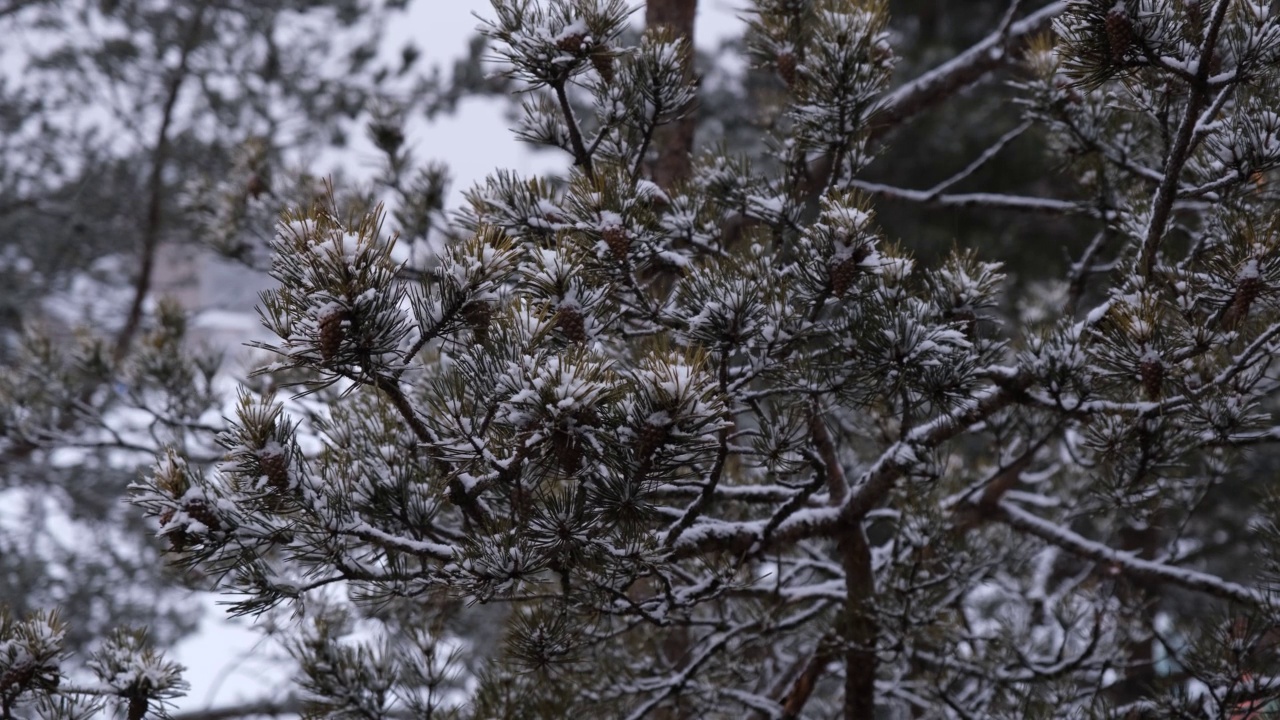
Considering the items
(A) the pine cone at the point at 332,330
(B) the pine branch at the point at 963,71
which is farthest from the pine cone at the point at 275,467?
(B) the pine branch at the point at 963,71

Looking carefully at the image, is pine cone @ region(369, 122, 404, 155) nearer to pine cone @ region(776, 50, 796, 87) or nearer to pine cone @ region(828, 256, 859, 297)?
pine cone @ region(776, 50, 796, 87)

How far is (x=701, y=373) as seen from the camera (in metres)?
1.06

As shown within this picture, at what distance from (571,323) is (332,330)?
1.02 ft

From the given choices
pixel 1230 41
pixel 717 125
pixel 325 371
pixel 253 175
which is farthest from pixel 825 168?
pixel 717 125

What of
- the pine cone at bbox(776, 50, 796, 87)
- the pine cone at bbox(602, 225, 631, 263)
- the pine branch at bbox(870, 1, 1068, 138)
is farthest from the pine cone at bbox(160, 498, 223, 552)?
the pine branch at bbox(870, 1, 1068, 138)

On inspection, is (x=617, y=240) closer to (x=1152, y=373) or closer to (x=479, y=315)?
(x=479, y=315)

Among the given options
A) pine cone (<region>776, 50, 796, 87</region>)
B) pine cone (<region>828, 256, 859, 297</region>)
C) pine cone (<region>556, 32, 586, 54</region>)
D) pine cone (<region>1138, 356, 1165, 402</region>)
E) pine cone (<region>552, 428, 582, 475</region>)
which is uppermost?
pine cone (<region>776, 50, 796, 87</region>)

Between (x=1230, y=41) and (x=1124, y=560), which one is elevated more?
(x=1230, y=41)

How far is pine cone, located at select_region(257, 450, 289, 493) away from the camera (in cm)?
120

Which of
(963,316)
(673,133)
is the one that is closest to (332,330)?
(963,316)

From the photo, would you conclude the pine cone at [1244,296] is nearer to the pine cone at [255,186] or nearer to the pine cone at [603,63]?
the pine cone at [603,63]

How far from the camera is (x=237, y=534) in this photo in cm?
126

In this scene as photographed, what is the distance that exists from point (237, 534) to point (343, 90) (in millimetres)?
4421

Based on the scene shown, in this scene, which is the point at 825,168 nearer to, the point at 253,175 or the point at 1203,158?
the point at 1203,158
